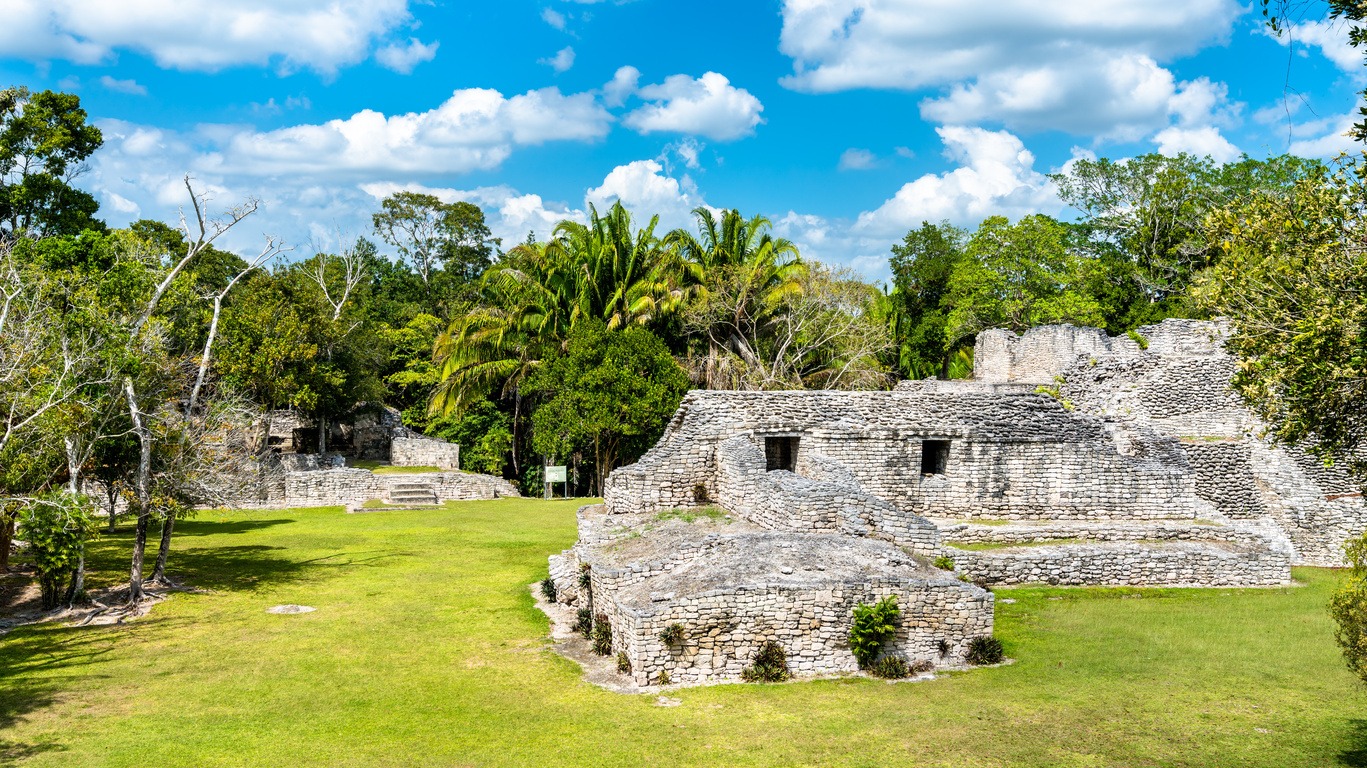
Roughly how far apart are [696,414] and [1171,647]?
920 centimetres

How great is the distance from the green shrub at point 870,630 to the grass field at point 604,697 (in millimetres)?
375

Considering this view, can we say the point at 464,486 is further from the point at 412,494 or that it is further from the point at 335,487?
the point at 335,487

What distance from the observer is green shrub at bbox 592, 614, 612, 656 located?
1182 cm

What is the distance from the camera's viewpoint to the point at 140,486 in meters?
14.5

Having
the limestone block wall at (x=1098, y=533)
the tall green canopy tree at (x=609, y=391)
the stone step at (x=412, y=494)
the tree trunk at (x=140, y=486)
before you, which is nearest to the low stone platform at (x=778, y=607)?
the limestone block wall at (x=1098, y=533)

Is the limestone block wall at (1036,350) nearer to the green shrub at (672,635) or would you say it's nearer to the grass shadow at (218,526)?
the green shrub at (672,635)

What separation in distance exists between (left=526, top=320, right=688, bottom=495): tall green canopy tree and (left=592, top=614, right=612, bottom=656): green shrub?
14.8 metres

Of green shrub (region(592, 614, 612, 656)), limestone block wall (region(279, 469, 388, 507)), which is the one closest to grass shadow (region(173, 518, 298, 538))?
limestone block wall (region(279, 469, 388, 507))

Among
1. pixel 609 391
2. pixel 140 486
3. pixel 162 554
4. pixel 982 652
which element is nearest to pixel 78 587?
pixel 162 554

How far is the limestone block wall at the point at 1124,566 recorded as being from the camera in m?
15.1

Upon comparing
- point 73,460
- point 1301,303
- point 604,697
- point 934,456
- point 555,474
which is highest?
point 1301,303

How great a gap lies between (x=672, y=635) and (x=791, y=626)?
1390 mm

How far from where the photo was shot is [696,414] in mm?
18188

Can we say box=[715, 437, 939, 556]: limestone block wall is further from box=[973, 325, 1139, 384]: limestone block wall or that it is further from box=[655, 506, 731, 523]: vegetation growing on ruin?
box=[973, 325, 1139, 384]: limestone block wall
